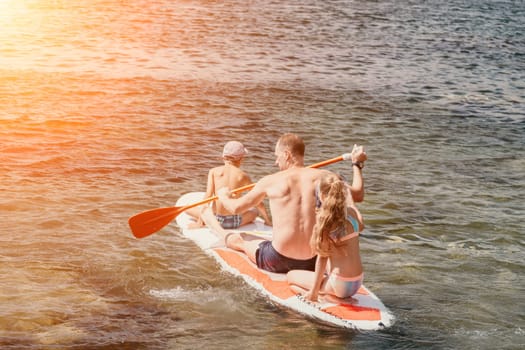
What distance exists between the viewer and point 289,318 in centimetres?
841

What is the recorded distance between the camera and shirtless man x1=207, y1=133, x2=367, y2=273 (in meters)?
→ 8.13

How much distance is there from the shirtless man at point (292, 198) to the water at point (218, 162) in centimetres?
61

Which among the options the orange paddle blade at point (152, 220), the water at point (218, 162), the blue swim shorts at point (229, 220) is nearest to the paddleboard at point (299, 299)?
the water at point (218, 162)

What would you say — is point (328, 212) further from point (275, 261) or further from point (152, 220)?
point (152, 220)

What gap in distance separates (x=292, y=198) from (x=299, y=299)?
1.05 metres

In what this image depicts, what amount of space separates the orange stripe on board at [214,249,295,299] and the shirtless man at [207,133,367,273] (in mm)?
227

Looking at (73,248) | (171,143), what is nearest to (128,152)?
(171,143)

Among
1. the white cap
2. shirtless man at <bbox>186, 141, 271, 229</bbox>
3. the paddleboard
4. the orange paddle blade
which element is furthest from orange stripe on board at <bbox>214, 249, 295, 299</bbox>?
the white cap

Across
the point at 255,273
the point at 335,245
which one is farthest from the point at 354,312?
the point at 255,273

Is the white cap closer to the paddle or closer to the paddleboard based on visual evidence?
the paddle

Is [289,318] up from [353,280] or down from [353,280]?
down

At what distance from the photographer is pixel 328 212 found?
7715 mm

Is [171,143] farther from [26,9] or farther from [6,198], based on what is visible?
[26,9]

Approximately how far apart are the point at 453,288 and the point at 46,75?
14.9 metres
